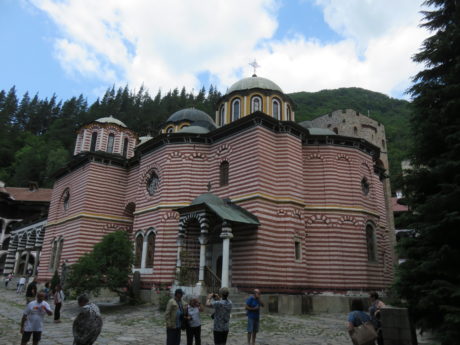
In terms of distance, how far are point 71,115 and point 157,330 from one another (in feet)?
240

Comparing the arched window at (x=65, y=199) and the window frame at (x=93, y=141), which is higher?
the window frame at (x=93, y=141)

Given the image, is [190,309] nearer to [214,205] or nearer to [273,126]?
[214,205]

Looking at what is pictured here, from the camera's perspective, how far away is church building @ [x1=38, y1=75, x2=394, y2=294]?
1546cm

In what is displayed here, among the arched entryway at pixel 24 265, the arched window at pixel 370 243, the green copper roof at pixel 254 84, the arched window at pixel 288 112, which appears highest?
the green copper roof at pixel 254 84

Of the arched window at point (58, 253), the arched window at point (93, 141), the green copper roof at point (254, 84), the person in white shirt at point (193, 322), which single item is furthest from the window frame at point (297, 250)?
the arched window at point (93, 141)

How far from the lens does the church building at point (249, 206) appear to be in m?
15.5

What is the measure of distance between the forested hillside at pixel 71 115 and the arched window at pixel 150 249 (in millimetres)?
38796

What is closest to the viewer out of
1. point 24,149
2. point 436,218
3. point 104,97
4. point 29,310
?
point 29,310

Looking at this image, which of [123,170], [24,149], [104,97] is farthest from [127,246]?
[104,97]

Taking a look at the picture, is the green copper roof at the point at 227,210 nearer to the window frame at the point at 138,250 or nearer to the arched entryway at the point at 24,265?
the window frame at the point at 138,250

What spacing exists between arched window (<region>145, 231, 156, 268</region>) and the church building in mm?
52

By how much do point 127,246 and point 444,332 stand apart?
1269 cm

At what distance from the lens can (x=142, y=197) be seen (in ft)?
66.8

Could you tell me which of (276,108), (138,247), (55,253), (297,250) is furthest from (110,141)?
(297,250)
